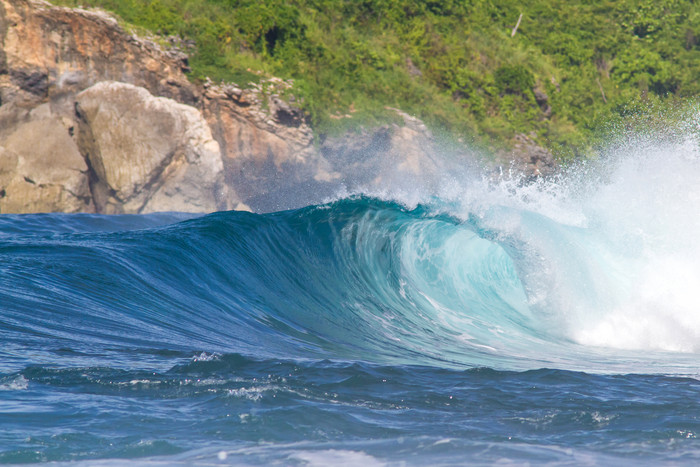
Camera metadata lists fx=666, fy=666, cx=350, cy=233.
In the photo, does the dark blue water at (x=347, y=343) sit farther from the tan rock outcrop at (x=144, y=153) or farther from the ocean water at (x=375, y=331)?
the tan rock outcrop at (x=144, y=153)

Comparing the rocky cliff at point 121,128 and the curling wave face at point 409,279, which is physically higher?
the rocky cliff at point 121,128

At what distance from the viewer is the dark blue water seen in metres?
3.15

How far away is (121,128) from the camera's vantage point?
2022 centimetres

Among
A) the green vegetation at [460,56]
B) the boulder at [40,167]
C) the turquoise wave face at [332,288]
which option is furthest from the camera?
the green vegetation at [460,56]

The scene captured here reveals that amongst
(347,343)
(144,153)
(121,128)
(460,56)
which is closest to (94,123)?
(121,128)

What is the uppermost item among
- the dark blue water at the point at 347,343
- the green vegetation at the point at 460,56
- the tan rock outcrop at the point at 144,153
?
the green vegetation at the point at 460,56

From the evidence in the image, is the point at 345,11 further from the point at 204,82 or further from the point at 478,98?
the point at 204,82

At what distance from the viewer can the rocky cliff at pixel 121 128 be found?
63.4 ft

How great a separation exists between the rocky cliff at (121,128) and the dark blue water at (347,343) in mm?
7964

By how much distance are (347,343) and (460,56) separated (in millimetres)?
26062

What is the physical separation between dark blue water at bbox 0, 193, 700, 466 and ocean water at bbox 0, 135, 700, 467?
0.07 ft

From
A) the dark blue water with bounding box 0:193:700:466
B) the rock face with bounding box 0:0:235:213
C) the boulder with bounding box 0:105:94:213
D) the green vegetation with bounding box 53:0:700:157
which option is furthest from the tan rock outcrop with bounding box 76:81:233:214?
the dark blue water with bounding box 0:193:700:466

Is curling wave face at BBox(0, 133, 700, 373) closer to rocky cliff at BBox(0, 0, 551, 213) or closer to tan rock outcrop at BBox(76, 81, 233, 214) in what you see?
rocky cliff at BBox(0, 0, 551, 213)

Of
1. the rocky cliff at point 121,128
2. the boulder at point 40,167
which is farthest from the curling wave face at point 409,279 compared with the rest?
the rocky cliff at point 121,128
